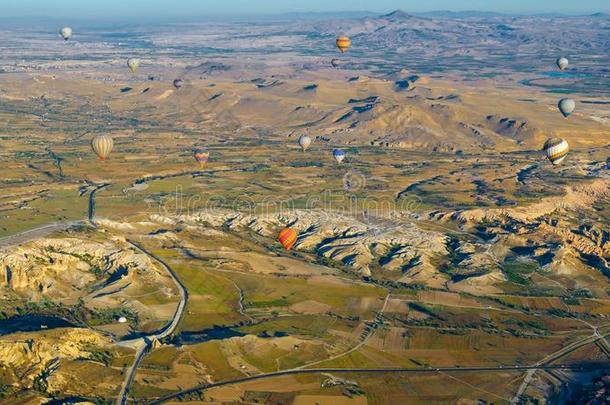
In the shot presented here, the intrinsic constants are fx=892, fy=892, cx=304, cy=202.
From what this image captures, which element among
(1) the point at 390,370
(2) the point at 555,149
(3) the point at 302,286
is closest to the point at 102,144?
(3) the point at 302,286

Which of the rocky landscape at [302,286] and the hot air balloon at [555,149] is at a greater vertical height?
the hot air balloon at [555,149]

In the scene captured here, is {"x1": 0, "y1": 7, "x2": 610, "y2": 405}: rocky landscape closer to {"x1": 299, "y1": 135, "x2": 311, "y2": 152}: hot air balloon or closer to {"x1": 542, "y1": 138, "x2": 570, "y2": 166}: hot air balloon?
{"x1": 542, "y1": 138, "x2": 570, "y2": 166}: hot air balloon

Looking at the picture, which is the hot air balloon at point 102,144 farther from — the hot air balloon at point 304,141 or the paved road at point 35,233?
the hot air balloon at point 304,141

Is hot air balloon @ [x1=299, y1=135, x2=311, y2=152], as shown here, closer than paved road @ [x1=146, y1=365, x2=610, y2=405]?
No

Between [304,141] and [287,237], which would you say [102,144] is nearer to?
[287,237]

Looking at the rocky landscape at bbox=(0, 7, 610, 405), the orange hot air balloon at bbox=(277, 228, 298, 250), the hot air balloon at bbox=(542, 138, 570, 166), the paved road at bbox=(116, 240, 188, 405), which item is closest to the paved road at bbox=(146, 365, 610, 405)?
the rocky landscape at bbox=(0, 7, 610, 405)

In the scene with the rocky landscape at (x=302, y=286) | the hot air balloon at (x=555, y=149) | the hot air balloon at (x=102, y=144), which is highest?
the hot air balloon at (x=555, y=149)

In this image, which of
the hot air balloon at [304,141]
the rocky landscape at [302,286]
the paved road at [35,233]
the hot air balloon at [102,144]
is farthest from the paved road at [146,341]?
the hot air balloon at [304,141]

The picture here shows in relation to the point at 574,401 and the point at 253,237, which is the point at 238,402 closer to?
the point at 574,401

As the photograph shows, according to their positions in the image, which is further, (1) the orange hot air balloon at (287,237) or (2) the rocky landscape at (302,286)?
(1) the orange hot air balloon at (287,237)

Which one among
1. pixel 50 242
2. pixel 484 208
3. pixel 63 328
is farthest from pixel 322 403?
pixel 484 208

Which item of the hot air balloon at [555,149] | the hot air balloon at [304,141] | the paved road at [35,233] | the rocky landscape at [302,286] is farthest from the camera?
the hot air balloon at [304,141]
